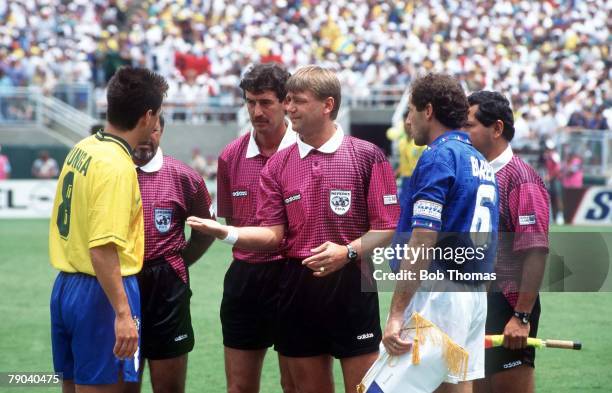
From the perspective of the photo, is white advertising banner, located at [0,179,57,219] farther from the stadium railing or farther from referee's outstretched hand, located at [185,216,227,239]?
referee's outstretched hand, located at [185,216,227,239]

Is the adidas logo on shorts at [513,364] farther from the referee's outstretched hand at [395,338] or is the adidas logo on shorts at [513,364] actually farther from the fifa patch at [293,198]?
the fifa patch at [293,198]

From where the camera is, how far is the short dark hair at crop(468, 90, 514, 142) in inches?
231

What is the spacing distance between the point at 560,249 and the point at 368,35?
74.2 feet

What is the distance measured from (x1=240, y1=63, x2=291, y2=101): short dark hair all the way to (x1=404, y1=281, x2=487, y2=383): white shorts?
1845 millimetres

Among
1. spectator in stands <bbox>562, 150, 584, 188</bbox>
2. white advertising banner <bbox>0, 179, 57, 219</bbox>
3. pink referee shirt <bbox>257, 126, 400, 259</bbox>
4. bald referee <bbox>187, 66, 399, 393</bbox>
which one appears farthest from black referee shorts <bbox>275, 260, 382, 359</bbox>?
white advertising banner <bbox>0, 179, 57, 219</bbox>

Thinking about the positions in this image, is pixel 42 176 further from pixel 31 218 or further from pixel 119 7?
pixel 119 7

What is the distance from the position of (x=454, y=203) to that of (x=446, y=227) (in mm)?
123

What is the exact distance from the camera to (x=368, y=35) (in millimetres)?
30625

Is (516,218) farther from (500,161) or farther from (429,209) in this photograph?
(429,209)

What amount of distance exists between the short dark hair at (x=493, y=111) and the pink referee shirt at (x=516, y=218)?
20 centimetres

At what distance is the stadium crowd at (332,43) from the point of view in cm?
2709

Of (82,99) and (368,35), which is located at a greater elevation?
(368,35)

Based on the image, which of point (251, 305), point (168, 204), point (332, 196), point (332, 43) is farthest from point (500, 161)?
point (332, 43)

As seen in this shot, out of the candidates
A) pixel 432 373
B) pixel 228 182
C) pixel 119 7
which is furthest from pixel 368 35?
pixel 432 373
